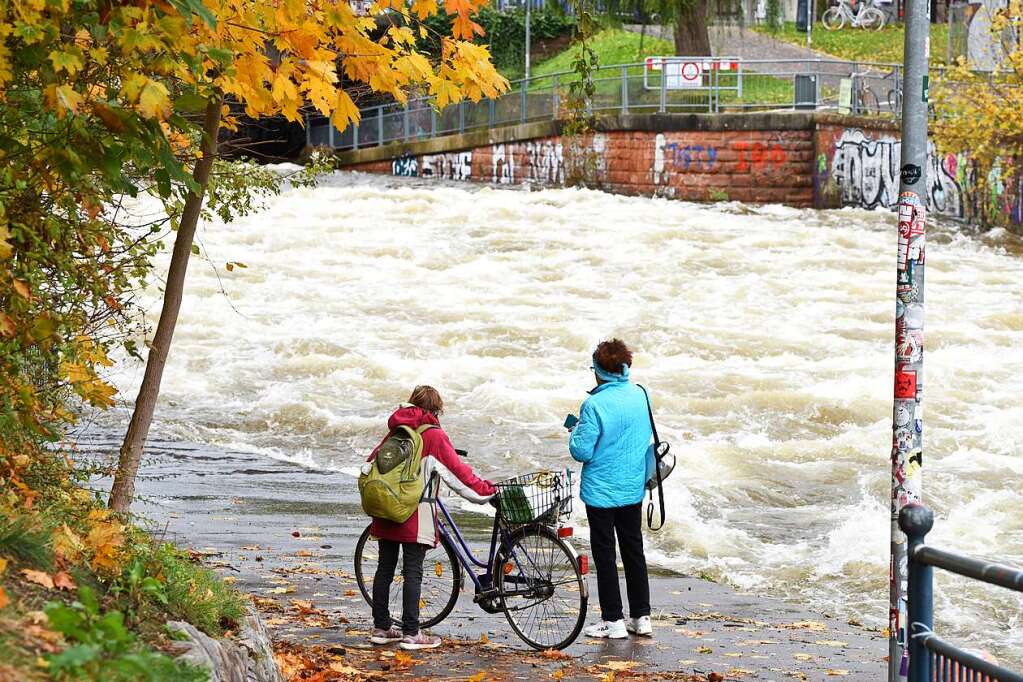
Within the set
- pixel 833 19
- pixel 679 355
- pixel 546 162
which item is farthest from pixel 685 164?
pixel 833 19

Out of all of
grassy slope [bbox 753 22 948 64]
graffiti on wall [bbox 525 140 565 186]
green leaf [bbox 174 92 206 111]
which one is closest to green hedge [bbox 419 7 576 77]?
grassy slope [bbox 753 22 948 64]

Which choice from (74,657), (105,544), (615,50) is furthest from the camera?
(615,50)

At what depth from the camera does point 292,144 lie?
50438 millimetres

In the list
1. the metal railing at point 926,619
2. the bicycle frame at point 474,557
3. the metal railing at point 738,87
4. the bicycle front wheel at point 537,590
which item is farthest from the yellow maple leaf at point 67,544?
the metal railing at point 738,87

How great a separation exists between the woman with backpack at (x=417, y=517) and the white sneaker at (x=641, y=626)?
45.6 inches

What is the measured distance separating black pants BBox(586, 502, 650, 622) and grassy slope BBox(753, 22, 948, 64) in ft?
149

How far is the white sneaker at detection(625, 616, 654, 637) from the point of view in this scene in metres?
8.62

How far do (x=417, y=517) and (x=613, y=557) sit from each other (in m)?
1.18

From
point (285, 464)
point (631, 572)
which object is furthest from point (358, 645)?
point (285, 464)

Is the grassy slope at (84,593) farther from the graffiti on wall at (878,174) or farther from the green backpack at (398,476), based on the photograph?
the graffiti on wall at (878,174)

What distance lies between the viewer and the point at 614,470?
8305mm

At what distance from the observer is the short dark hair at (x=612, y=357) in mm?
8258

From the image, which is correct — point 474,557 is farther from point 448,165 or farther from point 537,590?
point 448,165

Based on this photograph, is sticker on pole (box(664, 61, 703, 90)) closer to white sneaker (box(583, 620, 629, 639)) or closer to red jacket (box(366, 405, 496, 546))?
white sneaker (box(583, 620, 629, 639))
